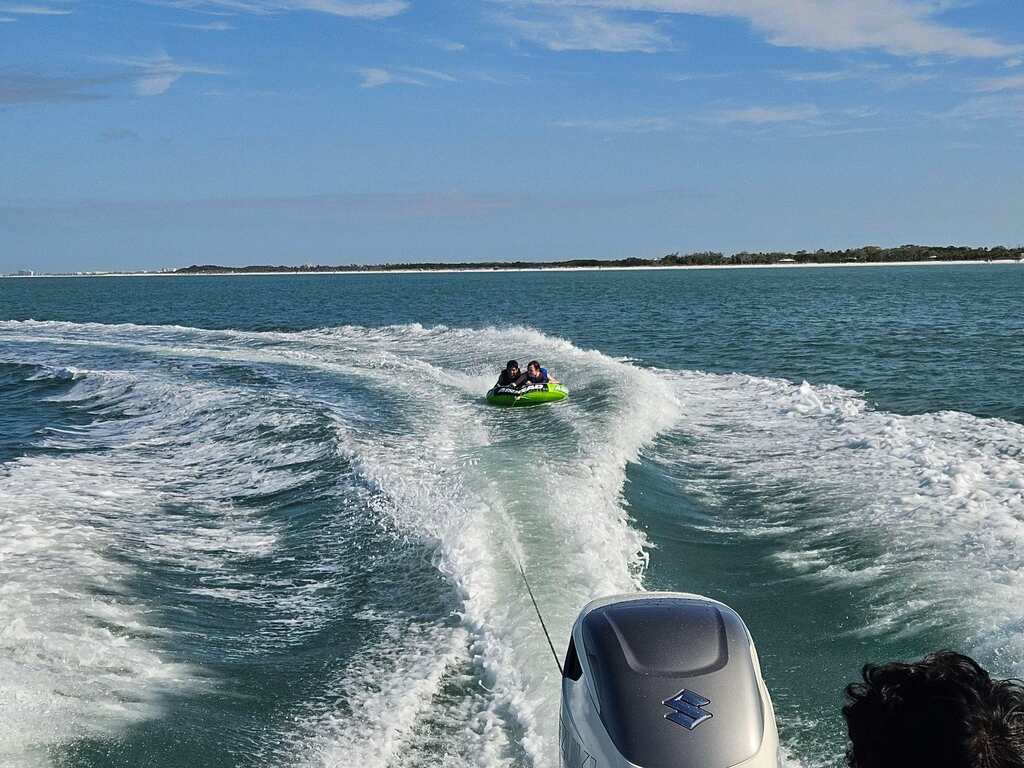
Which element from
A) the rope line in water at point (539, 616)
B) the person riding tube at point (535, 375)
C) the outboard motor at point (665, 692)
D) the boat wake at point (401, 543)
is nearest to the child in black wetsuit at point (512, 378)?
the person riding tube at point (535, 375)

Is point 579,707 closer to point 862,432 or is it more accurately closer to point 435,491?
point 435,491

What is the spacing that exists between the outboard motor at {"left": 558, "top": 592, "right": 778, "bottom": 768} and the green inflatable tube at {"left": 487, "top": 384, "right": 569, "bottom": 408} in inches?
579

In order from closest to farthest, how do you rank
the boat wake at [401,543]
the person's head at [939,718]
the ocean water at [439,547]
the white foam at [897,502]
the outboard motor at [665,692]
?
1. the person's head at [939,718]
2. the outboard motor at [665,692]
3. the ocean water at [439,547]
4. the boat wake at [401,543]
5. the white foam at [897,502]

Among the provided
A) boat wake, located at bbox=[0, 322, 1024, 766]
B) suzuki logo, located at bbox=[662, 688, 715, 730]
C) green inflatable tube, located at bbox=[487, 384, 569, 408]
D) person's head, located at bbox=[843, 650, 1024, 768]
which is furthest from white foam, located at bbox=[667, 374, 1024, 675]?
person's head, located at bbox=[843, 650, 1024, 768]

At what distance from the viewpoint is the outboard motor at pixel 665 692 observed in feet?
13.7

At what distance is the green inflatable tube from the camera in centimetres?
1973

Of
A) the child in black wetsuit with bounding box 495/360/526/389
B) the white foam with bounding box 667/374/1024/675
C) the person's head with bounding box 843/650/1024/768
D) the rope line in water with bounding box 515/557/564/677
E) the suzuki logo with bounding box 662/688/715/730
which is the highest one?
the person's head with bounding box 843/650/1024/768

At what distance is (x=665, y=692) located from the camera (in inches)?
171

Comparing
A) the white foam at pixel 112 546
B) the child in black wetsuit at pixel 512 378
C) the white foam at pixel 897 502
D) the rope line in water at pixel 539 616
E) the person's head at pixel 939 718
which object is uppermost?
the person's head at pixel 939 718

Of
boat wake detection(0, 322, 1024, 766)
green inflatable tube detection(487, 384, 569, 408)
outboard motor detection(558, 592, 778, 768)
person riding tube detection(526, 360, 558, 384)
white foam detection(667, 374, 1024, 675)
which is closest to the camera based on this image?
outboard motor detection(558, 592, 778, 768)

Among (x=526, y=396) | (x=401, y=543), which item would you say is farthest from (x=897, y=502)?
(x=526, y=396)

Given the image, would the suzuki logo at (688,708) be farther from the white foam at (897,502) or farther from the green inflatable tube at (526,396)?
the green inflatable tube at (526,396)

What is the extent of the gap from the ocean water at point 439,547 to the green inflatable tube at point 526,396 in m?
0.33

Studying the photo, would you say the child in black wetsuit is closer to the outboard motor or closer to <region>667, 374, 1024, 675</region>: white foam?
<region>667, 374, 1024, 675</region>: white foam
